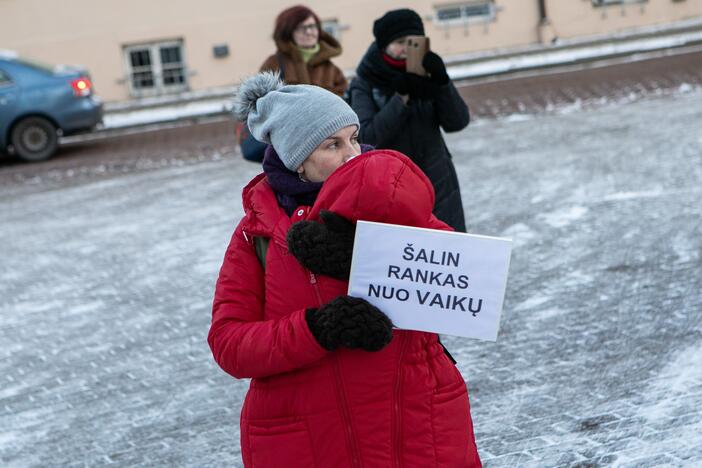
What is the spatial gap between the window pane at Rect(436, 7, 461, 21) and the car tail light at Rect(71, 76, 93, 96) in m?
8.45

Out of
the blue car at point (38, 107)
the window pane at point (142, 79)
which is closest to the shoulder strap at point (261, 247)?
the blue car at point (38, 107)

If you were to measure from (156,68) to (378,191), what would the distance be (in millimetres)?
19747

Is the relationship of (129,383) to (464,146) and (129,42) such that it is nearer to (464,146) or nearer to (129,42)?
(464,146)

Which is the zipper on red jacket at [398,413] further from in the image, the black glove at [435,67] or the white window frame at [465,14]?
the white window frame at [465,14]

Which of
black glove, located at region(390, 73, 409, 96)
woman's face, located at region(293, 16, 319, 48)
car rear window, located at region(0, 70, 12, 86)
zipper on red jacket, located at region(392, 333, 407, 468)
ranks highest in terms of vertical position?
woman's face, located at region(293, 16, 319, 48)

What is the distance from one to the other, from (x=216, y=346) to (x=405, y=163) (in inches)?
24.1

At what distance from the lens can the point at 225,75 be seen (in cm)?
2195

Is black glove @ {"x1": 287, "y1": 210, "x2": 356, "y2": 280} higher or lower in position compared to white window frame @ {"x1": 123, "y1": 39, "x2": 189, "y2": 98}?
higher

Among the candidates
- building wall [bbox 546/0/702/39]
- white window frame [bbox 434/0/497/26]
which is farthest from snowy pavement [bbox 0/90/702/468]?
building wall [bbox 546/0/702/39]

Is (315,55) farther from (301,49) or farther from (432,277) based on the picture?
(432,277)

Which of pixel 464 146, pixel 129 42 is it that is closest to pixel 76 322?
pixel 464 146

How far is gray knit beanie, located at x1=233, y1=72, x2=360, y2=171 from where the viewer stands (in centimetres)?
281

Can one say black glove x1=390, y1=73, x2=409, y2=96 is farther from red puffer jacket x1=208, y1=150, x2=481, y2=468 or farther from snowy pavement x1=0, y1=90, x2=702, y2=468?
red puffer jacket x1=208, y1=150, x2=481, y2=468

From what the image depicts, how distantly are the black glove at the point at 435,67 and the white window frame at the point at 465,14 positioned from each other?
17726 millimetres
